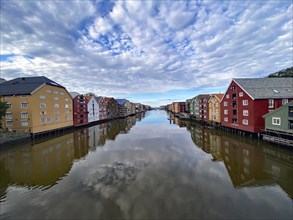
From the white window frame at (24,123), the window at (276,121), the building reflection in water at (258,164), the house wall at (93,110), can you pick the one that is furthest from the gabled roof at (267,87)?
the house wall at (93,110)

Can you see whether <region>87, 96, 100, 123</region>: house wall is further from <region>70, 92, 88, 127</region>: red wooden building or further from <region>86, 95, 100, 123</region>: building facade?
<region>70, 92, 88, 127</region>: red wooden building

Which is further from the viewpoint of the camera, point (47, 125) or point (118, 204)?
point (47, 125)

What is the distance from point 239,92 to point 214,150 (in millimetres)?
16170

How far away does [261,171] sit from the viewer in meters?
14.7

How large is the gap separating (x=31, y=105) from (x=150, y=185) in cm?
3117

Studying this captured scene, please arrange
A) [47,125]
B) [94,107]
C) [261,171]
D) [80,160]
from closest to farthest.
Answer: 1. [261,171]
2. [80,160]
3. [47,125]
4. [94,107]

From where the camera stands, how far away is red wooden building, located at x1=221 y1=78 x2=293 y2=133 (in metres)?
27.9

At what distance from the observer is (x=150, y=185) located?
12234 millimetres

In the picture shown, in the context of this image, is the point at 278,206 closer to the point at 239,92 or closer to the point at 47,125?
the point at 239,92

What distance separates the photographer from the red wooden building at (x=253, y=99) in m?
27.9

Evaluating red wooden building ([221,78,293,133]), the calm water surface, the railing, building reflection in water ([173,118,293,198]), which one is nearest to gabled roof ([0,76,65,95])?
the calm water surface

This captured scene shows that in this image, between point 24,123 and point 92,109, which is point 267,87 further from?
point 92,109

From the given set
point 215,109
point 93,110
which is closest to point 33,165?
point 215,109

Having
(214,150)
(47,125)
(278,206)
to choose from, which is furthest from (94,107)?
(278,206)
